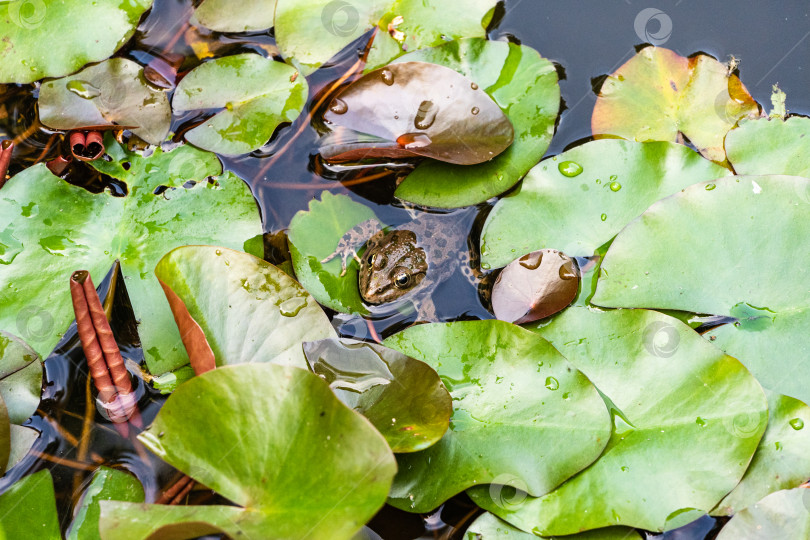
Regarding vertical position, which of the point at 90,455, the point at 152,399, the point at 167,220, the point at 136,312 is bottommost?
the point at 90,455

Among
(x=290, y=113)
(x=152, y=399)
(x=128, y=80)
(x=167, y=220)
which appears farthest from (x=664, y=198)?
(x=128, y=80)

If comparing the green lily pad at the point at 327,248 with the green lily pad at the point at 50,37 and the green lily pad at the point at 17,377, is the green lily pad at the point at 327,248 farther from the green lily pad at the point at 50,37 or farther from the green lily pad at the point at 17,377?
the green lily pad at the point at 50,37

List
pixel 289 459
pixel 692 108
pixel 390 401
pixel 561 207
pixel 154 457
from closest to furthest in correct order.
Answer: pixel 289 459 → pixel 390 401 → pixel 154 457 → pixel 561 207 → pixel 692 108

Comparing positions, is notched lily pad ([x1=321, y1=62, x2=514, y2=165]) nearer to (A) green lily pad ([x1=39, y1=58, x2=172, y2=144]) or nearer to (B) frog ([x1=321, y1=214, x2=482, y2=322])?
(B) frog ([x1=321, y1=214, x2=482, y2=322])

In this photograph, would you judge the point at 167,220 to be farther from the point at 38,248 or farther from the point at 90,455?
the point at 90,455

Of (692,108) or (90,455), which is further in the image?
(692,108)

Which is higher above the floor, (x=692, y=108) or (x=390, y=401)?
(x=692, y=108)

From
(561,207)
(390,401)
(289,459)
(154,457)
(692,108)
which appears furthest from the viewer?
(692,108)

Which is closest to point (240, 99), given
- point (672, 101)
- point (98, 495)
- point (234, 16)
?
point (234, 16)

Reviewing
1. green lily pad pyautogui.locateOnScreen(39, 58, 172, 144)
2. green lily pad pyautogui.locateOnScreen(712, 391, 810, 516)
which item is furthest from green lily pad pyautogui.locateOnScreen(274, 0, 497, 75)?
green lily pad pyautogui.locateOnScreen(712, 391, 810, 516)
